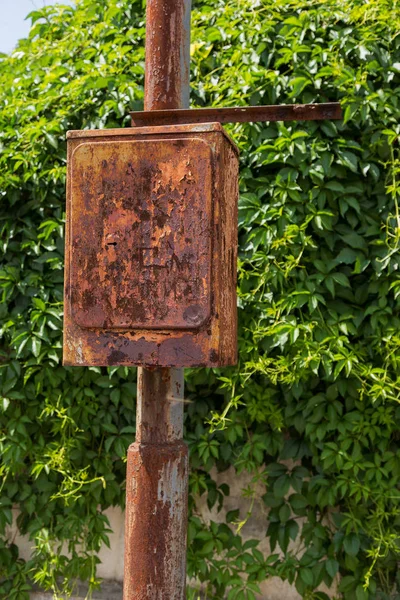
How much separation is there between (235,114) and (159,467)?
88cm

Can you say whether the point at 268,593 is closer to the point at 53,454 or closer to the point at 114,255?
the point at 53,454

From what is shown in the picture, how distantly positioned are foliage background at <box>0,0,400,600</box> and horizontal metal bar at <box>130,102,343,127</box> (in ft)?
4.27

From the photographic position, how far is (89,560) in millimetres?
3400

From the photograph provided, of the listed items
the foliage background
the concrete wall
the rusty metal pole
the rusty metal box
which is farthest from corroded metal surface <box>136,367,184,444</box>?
the concrete wall

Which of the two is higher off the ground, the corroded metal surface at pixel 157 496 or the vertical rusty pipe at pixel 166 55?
the vertical rusty pipe at pixel 166 55

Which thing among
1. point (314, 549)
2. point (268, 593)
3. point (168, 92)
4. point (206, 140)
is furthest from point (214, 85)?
point (268, 593)

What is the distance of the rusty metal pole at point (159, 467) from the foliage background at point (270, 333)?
1.31 meters

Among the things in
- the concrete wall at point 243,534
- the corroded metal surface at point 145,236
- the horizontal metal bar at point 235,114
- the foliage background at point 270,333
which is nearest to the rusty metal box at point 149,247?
the corroded metal surface at point 145,236

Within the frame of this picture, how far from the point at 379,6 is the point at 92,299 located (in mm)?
2242

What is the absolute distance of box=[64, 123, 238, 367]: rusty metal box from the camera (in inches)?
62.1

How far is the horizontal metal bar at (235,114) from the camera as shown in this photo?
171cm

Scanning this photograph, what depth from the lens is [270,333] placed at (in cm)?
302

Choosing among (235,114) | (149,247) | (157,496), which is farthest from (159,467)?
(235,114)

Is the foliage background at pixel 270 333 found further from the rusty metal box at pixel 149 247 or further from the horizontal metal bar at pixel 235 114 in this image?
the rusty metal box at pixel 149 247
